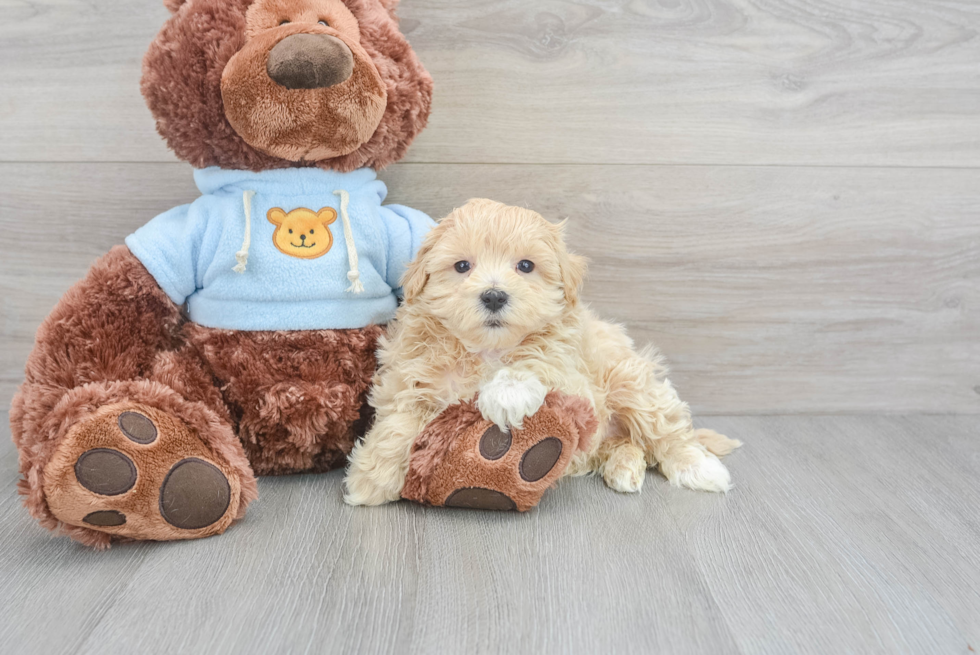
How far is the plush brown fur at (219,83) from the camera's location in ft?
2.90

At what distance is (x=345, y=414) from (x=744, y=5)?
0.87m

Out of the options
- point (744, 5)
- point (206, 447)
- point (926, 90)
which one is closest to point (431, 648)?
point (206, 447)

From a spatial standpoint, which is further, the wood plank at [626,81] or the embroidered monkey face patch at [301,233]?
the wood plank at [626,81]

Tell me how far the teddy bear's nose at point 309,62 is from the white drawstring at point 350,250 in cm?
15

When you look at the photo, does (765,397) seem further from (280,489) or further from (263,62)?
(263,62)

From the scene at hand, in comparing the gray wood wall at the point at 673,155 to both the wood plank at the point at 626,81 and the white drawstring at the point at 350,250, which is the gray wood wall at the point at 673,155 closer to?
the wood plank at the point at 626,81

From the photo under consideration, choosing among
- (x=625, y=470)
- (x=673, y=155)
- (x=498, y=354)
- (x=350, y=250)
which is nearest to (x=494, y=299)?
(x=498, y=354)

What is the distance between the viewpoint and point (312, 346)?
96 centimetres

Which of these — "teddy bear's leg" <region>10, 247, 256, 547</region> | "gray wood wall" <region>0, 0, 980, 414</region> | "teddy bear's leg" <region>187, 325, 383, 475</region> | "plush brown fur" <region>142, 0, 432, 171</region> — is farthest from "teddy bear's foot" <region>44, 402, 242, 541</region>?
"gray wood wall" <region>0, 0, 980, 414</region>

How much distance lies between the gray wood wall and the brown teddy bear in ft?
0.69

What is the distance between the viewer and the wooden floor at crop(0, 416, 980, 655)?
2.24 ft

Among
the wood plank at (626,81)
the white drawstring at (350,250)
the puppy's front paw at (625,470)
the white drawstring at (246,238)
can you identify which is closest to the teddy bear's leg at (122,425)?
the white drawstring at (246,238)

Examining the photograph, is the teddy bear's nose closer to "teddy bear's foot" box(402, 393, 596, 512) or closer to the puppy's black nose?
the puppy's black nose

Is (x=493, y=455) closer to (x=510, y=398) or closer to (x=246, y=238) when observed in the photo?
(x=510, y=398)
